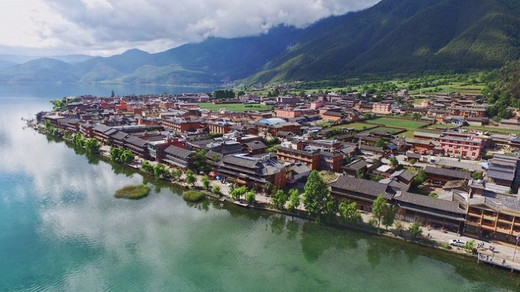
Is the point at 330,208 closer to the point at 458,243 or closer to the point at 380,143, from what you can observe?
the point at 458,243

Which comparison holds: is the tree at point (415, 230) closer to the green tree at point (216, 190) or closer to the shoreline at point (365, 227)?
the shoreline at point (365, 227)

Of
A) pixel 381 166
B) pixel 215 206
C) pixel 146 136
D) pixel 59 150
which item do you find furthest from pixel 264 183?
pixel 59 150

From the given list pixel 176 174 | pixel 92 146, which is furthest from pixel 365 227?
pixel 92 146

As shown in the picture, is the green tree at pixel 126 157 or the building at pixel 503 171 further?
the green tree at pixel 126 157

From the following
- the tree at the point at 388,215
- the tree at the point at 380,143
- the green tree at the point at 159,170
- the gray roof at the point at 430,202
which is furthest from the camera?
the tree at the point at 380,143

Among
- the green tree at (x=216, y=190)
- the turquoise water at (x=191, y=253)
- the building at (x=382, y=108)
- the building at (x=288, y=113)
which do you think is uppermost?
the building at (x=382, y=108)

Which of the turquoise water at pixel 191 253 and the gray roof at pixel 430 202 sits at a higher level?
the gray roof at pixel 430 202

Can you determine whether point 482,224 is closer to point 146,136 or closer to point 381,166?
point 381,166

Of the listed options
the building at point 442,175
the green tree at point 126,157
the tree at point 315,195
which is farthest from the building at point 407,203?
the green tree at point 126,157
